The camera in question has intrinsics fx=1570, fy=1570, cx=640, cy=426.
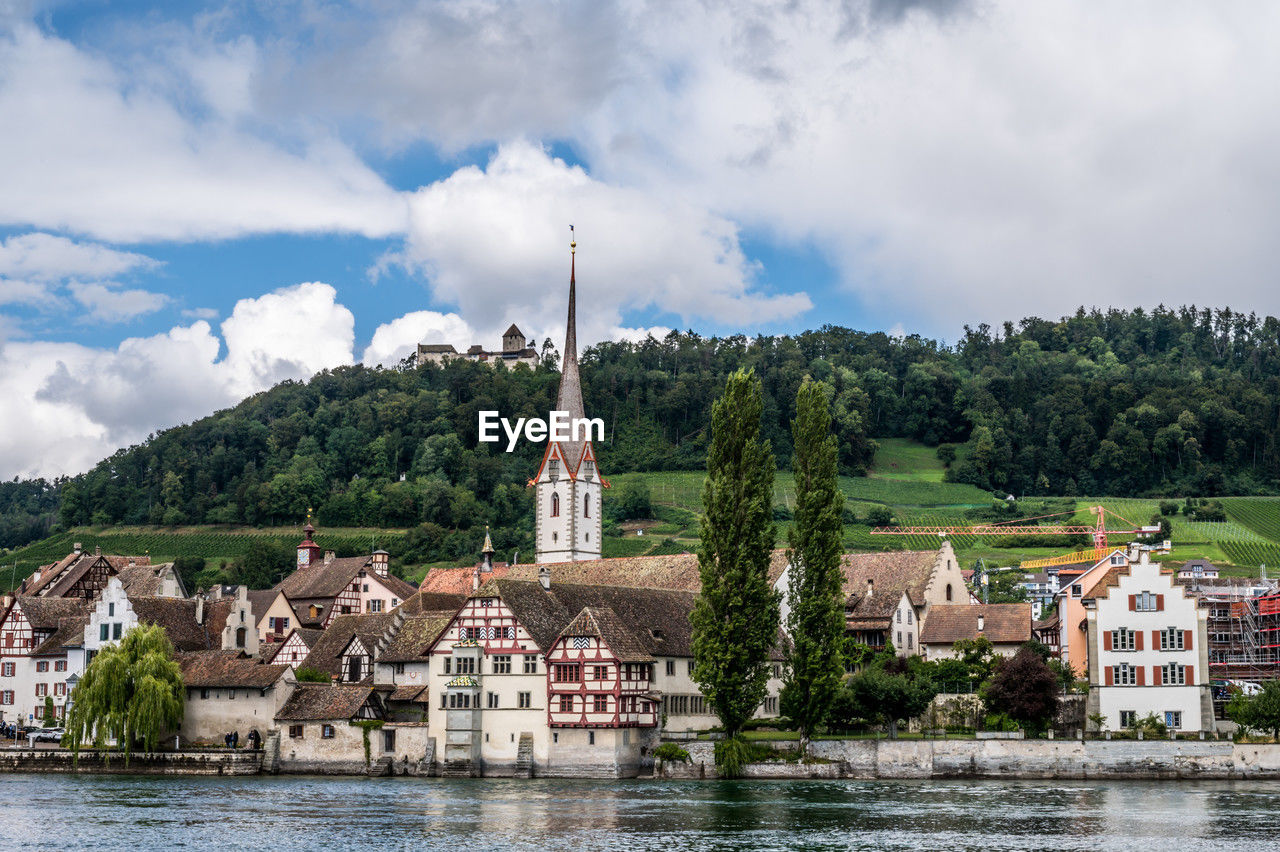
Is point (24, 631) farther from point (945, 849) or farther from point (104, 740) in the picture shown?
point (945, 849)

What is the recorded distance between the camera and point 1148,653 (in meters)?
72.6

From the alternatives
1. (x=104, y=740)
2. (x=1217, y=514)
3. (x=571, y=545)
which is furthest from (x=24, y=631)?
(x=1217, y=514)

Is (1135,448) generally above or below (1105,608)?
above

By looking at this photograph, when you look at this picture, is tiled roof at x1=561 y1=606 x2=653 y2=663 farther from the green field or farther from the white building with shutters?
the green field

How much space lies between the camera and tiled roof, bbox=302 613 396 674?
85188 mm

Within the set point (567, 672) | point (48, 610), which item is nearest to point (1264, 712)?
point (567, 672)

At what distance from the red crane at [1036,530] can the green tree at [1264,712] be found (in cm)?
8334

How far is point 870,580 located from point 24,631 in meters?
49.9

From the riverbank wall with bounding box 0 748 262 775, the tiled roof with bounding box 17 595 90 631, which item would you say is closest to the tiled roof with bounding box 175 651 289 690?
the riverbank wall with bounding box 0 748 262 775

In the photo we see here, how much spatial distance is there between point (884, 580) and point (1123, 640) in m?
21.4

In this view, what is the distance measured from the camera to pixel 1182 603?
72.8 m

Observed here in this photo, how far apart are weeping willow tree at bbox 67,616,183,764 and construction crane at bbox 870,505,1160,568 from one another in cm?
8874

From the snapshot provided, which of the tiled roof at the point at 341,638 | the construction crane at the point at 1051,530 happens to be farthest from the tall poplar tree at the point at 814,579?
the construction crane at the point at 1051,530

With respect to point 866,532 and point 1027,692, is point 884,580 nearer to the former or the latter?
point 1027,692
